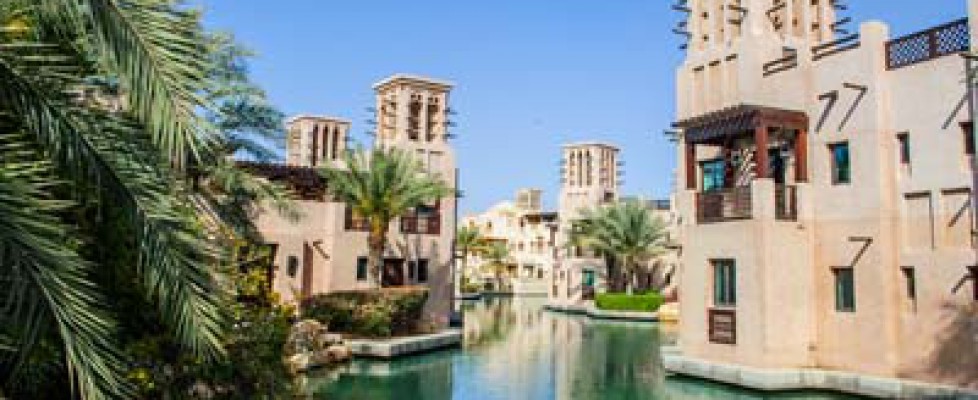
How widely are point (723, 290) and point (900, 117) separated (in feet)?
18.0

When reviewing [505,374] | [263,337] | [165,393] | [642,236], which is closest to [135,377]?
[165,393]

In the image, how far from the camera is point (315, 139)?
136 ft

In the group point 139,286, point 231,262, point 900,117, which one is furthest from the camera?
point 900,117

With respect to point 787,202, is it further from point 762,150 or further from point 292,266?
point 292,266

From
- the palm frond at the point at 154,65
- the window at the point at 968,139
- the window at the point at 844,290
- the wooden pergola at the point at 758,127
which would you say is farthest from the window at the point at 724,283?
the palm frond at the point at 154,65

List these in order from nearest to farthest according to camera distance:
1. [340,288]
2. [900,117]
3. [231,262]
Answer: [231,262] → [900,117] → [340,288]

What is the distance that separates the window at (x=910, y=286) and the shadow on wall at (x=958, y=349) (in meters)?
0.73

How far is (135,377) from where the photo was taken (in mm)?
6078

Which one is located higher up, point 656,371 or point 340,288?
point 340,288

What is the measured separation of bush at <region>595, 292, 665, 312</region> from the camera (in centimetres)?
3975

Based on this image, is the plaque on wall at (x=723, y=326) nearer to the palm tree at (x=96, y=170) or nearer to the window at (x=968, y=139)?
the window at (x=968, y=139)

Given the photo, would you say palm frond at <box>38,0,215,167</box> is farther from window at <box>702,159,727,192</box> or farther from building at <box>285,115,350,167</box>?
building at <box>285,115,350,167</box>

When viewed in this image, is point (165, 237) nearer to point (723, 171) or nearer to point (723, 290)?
point (723, 290)

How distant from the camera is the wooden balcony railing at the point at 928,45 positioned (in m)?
15.5
